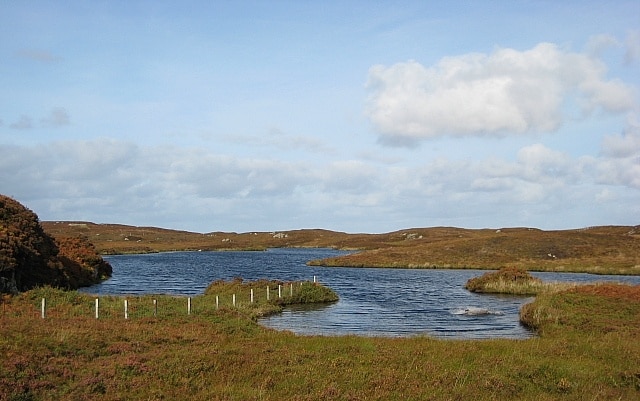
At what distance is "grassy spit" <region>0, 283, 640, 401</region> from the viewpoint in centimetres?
1503

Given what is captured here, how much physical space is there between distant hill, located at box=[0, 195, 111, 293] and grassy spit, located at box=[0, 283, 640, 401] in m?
14.2

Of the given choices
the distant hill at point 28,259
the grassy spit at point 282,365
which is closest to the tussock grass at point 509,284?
the grassy spit at point 282,365

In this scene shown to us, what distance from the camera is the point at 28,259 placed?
46.5 m

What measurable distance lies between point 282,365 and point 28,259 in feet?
121

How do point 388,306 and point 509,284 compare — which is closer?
point 388,306

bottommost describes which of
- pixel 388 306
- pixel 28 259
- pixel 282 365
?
pixel 388 306

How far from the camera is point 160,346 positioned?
832 inches

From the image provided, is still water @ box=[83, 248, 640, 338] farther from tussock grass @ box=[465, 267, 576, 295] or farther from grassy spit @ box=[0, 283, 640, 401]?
grassy spit @ box=[0, 283, 640, 401]

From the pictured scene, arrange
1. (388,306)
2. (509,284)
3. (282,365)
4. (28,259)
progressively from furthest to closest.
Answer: (509,284)
(388,306)
(28,259)
(282,365)

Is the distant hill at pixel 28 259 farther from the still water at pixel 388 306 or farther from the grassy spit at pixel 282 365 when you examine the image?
the grassy spit at pixel 282 365

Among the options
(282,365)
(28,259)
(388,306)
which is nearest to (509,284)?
(388,306)

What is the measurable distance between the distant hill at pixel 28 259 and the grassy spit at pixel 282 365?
46.6ft

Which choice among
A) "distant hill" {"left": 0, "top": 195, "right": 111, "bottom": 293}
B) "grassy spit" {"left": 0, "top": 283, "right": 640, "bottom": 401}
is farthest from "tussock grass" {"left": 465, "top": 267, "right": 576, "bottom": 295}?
"distant hill" {"left": 0, "top": 195, "right": 111, "bottom": 293}

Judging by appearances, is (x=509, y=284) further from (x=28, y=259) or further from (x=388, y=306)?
(x=28, y=259)
